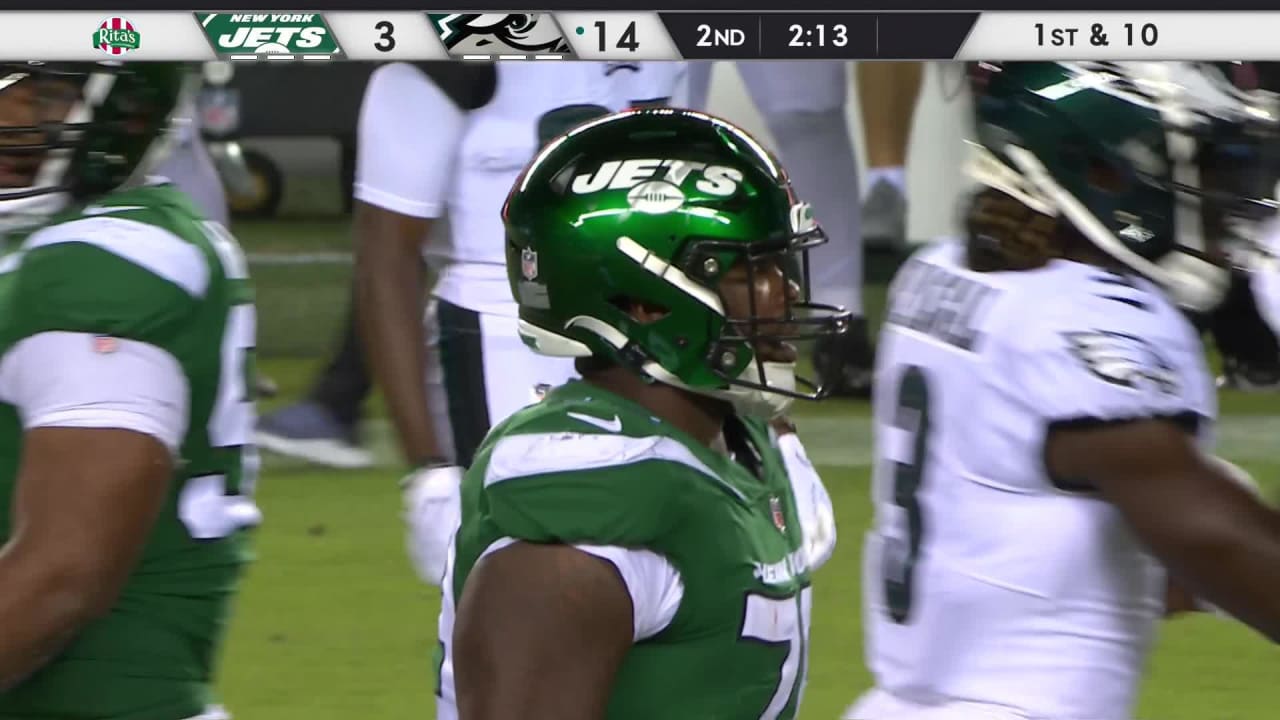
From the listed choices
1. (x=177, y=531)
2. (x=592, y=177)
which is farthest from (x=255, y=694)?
(x=592, y=177)

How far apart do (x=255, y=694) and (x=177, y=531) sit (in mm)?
2563

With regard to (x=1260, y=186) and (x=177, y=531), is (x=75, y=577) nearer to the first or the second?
(x=177, y=531)

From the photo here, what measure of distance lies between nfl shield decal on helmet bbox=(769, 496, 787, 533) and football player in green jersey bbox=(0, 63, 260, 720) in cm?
68

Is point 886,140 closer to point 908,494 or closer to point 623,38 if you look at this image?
point 623,38

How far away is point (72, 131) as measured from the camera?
2.83 m

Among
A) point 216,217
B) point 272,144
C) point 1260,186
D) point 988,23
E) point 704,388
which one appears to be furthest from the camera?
point 272,144

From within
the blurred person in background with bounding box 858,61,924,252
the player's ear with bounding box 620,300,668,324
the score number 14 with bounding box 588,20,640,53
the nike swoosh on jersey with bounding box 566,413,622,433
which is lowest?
the blurred person in background with bounding box 858,61,924,252

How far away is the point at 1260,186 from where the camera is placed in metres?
3.24

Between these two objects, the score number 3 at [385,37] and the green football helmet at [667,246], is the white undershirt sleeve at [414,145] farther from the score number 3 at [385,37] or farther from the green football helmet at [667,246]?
the green football helmet at [667,246]

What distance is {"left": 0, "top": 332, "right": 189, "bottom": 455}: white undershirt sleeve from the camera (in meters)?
2.58

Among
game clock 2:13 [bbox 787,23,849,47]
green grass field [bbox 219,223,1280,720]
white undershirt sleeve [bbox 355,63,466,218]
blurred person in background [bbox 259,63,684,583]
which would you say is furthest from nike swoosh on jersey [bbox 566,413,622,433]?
green grass field [bbox 219,223,1280,720]

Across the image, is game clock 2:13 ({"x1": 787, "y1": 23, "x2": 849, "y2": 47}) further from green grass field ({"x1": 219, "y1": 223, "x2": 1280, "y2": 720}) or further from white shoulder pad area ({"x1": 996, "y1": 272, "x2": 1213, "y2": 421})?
white shoulder pad area ({"x1": 996, "y1": 272, "x2": 1213, "y2": 421})

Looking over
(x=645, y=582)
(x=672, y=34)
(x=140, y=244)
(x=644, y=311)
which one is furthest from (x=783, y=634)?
(x=672, y=34)

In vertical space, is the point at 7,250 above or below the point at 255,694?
above
